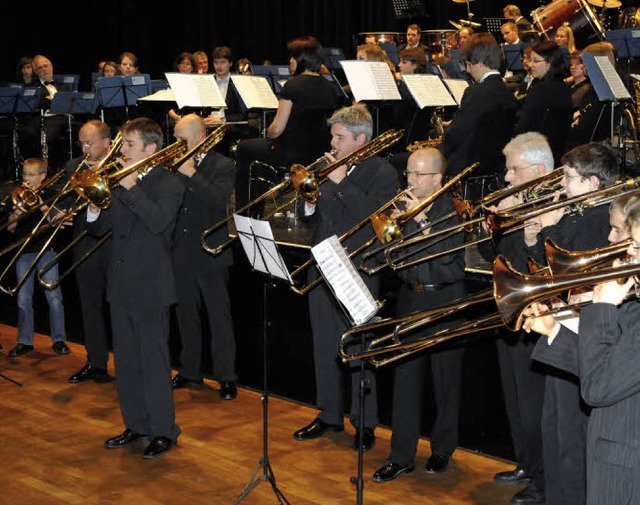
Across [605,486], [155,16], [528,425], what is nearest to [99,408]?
[528,425]

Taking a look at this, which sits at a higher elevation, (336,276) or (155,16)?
(155,16)

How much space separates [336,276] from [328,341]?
6.24 feet

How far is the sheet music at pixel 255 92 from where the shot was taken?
884cm

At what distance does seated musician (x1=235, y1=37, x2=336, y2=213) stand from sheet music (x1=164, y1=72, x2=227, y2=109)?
0.80 m

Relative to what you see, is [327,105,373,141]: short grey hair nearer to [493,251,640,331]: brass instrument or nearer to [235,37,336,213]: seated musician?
[235,37,336,213]: seated musician

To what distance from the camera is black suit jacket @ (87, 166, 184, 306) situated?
5.75 metres

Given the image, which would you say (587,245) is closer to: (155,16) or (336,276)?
(336,276)

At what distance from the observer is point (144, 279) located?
5777 millimetres

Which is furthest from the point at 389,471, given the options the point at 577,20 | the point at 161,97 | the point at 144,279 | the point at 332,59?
the point at 332,59

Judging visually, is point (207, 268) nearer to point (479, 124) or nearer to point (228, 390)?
point (228, 390)

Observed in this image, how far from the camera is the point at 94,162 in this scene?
6.88 meters

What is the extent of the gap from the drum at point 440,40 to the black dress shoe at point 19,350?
6496 millimetres

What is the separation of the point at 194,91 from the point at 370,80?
197 centimetres

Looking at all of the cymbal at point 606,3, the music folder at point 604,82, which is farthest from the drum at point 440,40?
the music folder at point 604,82
